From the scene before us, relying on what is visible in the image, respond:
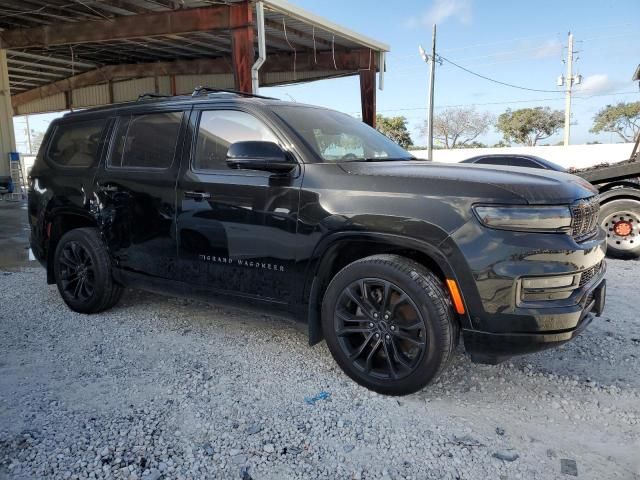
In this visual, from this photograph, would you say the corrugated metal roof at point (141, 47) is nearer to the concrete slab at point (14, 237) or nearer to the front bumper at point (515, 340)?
the concrete slab at point (14, 237)

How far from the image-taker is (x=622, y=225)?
677cm

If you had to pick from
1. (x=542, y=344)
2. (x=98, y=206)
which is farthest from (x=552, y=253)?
(x=98, y=206)

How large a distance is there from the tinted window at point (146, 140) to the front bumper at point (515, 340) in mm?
2540

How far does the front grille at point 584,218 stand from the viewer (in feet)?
9.05

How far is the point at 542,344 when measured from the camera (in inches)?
104

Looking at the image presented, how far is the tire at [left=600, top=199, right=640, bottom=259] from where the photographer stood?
6.71 meters

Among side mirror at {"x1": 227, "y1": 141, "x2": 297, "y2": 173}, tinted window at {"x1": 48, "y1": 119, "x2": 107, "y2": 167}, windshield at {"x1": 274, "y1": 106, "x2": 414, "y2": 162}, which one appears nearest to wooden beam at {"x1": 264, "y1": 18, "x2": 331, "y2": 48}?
tinted window at {"x1": 48, "y1": 119, "x2": 107, "y2": 167}

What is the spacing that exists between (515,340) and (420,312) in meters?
0.51

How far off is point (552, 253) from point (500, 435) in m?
0.98

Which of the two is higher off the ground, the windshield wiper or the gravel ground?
the windshield wiper

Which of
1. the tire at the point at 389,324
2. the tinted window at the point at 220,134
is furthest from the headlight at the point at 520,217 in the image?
the tinted window at the point at 220,134

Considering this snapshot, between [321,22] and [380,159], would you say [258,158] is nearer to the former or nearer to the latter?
[380,159]

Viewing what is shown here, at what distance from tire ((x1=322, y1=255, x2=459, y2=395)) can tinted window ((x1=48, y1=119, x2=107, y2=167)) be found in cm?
263

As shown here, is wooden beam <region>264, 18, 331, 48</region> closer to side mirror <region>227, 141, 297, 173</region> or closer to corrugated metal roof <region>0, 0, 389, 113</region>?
corrugated metal roof <region>0, 0, 389, 113</region>
